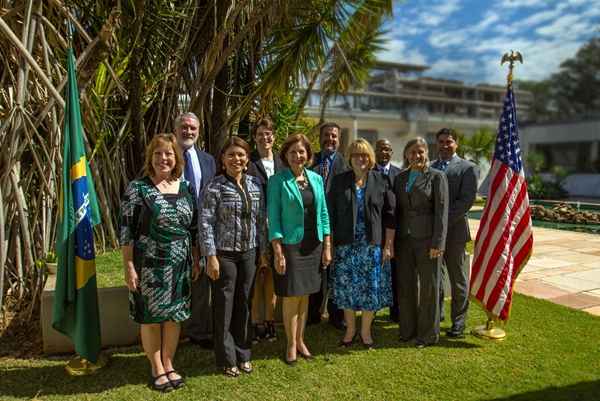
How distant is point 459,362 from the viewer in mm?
3379

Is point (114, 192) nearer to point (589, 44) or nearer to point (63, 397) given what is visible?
point (63, 397)

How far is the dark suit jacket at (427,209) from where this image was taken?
3.50 meters

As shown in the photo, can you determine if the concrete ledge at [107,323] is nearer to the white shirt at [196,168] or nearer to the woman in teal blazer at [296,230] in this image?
the white shirt at [196,168]

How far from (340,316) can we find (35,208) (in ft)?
9.50

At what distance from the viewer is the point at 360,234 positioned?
349cm

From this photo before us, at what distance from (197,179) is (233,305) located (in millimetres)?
989

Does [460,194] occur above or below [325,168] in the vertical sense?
below

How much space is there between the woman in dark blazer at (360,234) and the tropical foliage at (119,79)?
2008 millimetres

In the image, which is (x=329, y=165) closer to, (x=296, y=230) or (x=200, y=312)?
(x=296, y=230)

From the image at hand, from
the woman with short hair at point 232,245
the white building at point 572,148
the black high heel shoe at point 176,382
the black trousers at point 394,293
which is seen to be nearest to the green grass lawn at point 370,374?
the black high heel shoe at point 176,382

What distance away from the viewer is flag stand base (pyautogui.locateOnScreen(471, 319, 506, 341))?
3.76 meters

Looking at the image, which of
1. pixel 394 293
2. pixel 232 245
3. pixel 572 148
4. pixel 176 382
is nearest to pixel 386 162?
pixel 394 293

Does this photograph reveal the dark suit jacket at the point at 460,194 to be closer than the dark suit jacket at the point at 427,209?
No

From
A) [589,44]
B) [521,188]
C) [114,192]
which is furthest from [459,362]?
[589,44]
